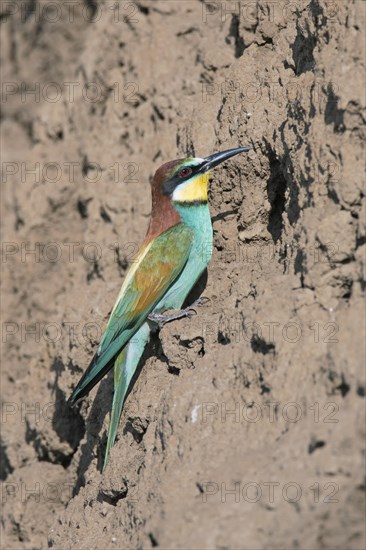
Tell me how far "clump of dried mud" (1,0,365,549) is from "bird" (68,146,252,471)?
0.25ft

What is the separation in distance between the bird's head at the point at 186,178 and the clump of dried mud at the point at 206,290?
0.23 feet

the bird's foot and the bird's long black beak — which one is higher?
the bird's long black beak

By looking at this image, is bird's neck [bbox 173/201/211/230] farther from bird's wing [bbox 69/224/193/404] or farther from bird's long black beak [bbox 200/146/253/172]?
bird's long black beak [bbox 200/146/253/172]

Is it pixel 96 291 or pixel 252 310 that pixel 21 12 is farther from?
pixel 252 310

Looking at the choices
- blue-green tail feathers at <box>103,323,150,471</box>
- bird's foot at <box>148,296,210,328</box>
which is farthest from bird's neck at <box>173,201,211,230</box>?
blue-green tail feathers at <box>103,323,150,471</box>

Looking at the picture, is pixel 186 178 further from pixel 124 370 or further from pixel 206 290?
pixel 124 370

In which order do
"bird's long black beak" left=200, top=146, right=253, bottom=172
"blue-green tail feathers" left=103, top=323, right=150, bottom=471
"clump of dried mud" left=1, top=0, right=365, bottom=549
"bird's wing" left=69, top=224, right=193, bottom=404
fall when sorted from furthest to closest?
"bird's wing" left=69, top=224, right=193, bottom=404 → "bird's long black beak" left=200, top=146, right=253, bottom=172 → "blue-green tail feathers" left=103, top=323, right=150, bottom=471 → "clump of dried mud" left=1, top=0, right=365, bottom=549

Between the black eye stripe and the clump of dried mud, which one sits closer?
the clump of dried mud

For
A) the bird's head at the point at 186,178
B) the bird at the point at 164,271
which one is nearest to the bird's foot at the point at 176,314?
the bird at the point at 164,271

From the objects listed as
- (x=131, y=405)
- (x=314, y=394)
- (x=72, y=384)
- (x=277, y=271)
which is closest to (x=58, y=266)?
(x=72, y=384)

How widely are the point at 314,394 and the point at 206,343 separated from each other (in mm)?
788

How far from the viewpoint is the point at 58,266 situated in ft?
16.8

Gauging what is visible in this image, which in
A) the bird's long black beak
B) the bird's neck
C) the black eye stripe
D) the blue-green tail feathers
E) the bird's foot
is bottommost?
the blue-green tail feathers

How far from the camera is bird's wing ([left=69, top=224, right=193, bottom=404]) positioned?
392 cm
